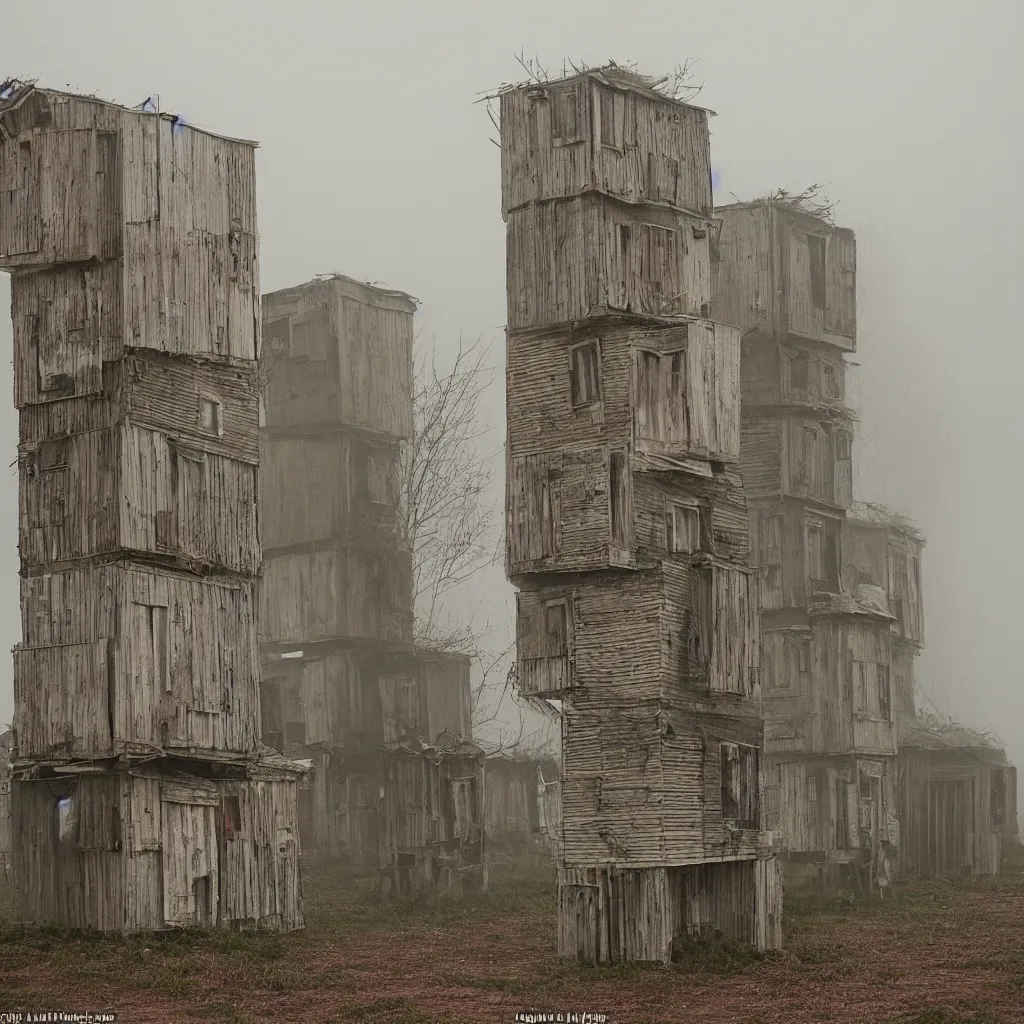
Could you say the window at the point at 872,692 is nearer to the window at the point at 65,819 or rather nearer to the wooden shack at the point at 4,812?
the window at the point at 65,819

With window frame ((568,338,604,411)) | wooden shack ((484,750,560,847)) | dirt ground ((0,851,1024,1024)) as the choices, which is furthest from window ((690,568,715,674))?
wooden shack ((484,750,560,847))

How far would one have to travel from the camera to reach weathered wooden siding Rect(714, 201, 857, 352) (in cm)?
5631

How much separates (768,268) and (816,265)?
2214 mm

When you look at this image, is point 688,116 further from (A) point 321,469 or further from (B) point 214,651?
(A) point 321,469

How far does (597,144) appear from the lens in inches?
1494

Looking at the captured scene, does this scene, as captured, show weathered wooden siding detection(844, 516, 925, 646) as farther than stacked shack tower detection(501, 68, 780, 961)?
Yes

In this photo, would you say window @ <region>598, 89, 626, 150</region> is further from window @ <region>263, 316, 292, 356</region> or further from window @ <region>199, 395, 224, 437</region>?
window @ <region>263, 316, 292, 356</region>

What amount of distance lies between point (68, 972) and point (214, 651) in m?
9.27

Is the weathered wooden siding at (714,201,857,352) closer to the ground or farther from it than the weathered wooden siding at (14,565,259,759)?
farther from it

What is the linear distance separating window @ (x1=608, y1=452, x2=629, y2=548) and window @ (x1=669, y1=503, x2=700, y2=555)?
4.64ft

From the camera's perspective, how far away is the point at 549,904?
1928 inches

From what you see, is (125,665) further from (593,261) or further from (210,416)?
(593,261)

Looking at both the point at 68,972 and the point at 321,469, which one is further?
the point at 321,469

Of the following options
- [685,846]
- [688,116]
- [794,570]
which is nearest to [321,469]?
[794,570]
